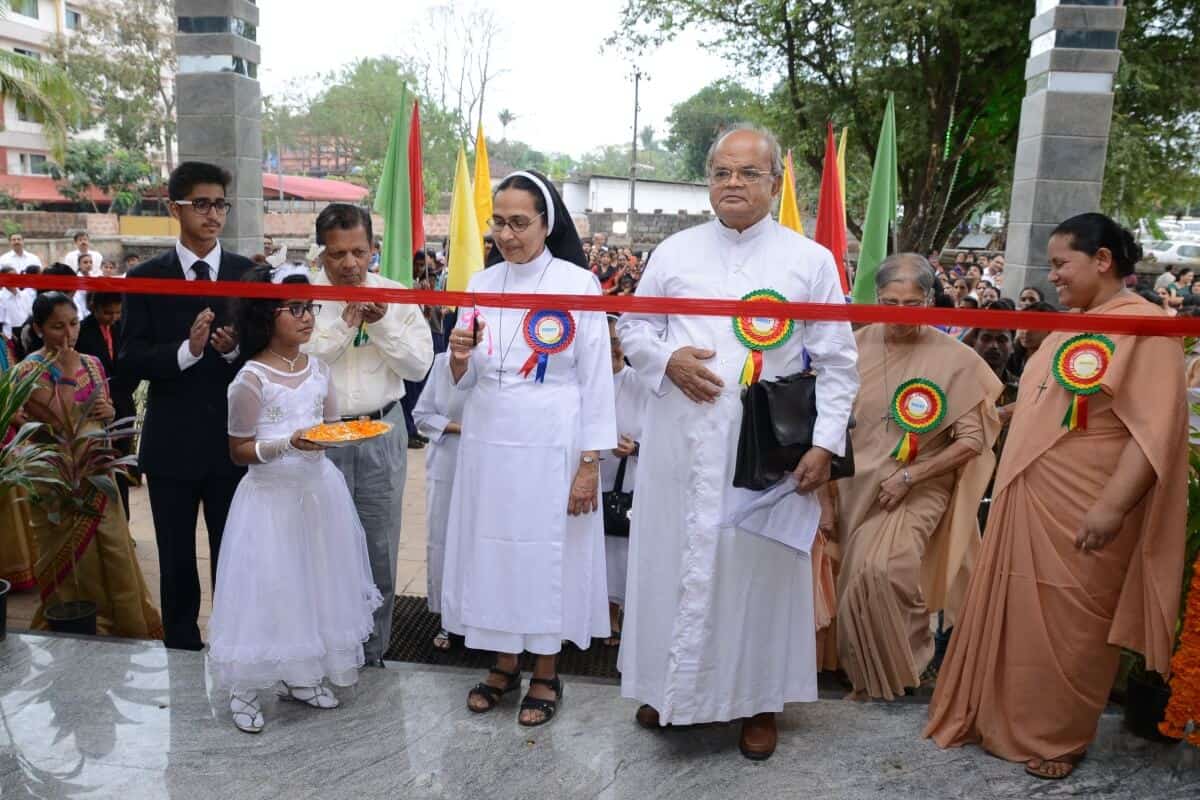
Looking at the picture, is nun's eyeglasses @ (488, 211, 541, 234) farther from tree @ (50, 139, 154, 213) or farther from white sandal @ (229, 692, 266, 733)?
tree @ (50, 139, 154, 213)

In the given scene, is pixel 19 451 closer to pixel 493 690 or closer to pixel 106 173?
pixel 493 690

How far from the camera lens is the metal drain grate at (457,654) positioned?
4.28 m

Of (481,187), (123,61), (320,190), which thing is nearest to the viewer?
(481,187)

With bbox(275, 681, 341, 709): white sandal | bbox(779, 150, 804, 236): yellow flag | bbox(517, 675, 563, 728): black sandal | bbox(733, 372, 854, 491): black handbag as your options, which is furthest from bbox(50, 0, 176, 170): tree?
bbox(733, 372, 854, 491): black handbag

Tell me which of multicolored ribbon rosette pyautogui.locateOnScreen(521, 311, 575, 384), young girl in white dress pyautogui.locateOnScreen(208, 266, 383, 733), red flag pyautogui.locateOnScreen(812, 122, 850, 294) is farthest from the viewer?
red flag pyautogui.locateOnScreen(812, 122, 850, 294)

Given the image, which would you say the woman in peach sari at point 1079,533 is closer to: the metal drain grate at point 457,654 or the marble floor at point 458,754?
the marble floor at point 458,754

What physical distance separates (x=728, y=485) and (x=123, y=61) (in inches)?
1419

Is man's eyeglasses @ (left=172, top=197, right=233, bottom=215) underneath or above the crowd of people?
above

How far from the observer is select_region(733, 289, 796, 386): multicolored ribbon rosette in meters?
3.00

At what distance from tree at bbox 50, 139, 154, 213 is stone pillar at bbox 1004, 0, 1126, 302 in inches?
1216

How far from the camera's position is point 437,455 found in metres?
4.44

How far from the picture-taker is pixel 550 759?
3.05m

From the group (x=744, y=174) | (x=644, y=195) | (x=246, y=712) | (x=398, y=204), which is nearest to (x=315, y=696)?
(x=246, y=712)

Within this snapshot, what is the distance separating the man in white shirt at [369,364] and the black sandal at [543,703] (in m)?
0.70
